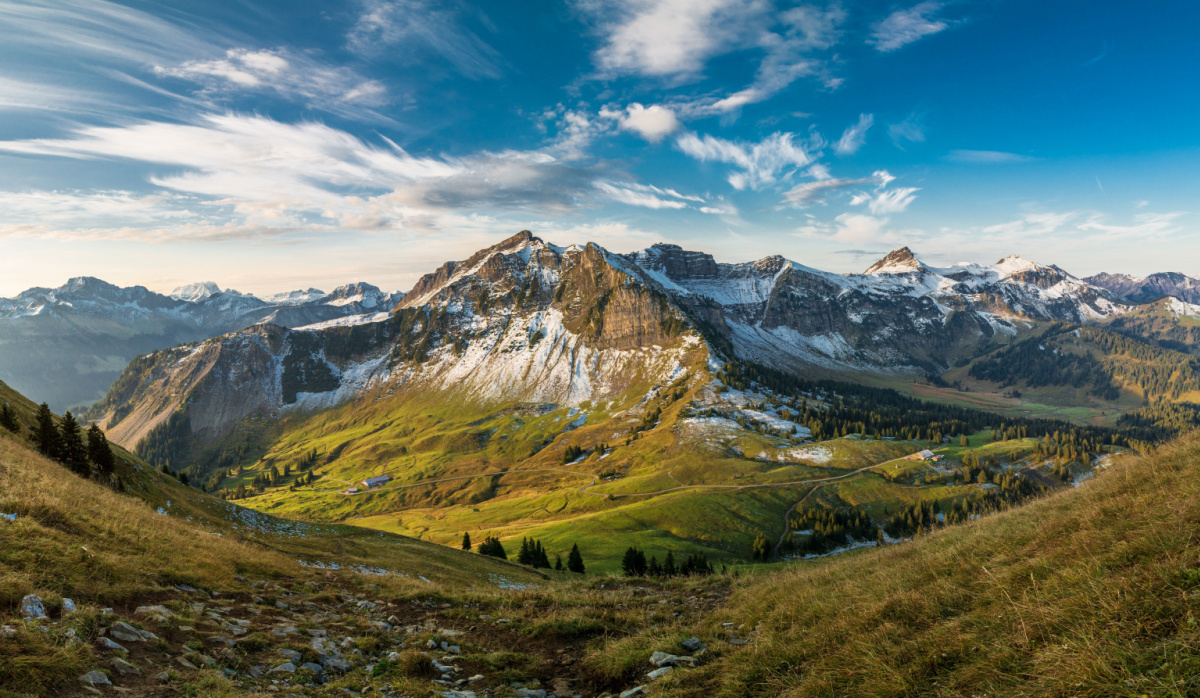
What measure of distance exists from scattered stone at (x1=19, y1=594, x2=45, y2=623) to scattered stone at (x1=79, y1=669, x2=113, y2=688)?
7.14ft

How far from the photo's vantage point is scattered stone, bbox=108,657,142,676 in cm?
902

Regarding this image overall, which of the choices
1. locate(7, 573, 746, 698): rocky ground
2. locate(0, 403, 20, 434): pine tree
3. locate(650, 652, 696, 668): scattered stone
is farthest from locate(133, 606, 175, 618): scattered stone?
locate(0, 403, 20, 434): pine tree

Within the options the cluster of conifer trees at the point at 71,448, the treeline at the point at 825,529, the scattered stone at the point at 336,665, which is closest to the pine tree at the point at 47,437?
the cluster of conifer trees at the point at 71,448

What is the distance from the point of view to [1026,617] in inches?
318

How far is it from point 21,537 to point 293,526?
38883 mm

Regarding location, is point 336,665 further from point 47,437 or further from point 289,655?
point 47,437

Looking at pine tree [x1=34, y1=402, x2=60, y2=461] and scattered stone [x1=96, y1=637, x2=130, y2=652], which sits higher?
pine tree [x1=34, y1=402, x2=60, y2=461]

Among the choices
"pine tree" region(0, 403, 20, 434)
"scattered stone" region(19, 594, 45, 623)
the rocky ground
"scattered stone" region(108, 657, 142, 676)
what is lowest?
the rocky ground

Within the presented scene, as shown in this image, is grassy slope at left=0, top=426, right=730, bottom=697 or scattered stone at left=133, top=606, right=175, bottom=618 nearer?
grassy slope at left=0, top=426, right=730, bottom=697

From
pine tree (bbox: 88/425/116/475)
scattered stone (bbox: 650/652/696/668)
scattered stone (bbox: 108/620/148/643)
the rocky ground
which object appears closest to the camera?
the rocky ground

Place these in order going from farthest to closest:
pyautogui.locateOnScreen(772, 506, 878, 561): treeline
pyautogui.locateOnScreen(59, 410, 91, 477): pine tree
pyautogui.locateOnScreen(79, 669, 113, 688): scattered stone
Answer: pyautogui.locateOnScreen(772, 506, 878, 561): treeline → pyautogui.locateOnScreen(59, 410, 91, 477): pine tree → pyautogui.locateOnScreen(79, 669, 113, 688): scattered stone

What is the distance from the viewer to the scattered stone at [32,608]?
30.8 feet

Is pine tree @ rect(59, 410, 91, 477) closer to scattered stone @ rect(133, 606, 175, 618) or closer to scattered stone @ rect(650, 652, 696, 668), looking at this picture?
scattered stone @ rect(133, 606, 175, 618)

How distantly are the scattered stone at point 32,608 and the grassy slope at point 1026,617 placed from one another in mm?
12304
